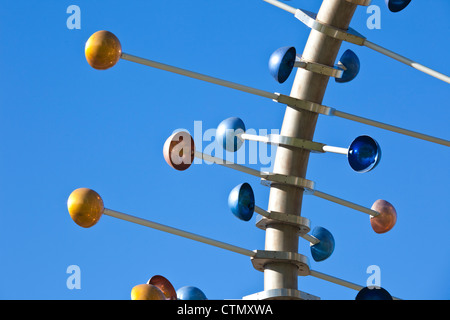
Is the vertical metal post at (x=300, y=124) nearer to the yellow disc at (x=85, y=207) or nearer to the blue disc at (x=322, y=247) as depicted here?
the blue disc at (x=322, y=247)

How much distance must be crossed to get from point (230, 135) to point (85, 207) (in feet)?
4.72

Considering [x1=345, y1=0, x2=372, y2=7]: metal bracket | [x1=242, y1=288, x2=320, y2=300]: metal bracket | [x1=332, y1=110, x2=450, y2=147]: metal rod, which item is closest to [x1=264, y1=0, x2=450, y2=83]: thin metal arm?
[x1=345, y1=0, x2=372, y2=7]: metal bracket

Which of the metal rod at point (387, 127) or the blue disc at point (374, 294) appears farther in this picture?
the metal rod at point (387, 127)

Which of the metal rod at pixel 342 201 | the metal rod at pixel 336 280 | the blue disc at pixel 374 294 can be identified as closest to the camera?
the blue disc at pixel 374 294

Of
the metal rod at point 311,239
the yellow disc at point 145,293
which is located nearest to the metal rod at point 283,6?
the metal rod at point 311,239

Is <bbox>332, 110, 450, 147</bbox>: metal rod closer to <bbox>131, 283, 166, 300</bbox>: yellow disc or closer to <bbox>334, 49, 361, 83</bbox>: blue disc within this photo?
<bbox>334, 49, 361, 83</bbox>: blue disc

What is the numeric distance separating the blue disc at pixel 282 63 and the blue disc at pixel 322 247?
1.61m

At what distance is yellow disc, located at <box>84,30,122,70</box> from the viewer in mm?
8094

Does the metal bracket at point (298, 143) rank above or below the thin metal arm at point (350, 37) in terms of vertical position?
below

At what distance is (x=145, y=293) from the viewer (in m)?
7.20

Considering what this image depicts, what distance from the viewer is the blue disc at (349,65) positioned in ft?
30.8

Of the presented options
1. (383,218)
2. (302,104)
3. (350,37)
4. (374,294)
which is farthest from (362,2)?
(374,294)

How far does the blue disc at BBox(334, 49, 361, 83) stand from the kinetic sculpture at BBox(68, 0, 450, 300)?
0.87m
